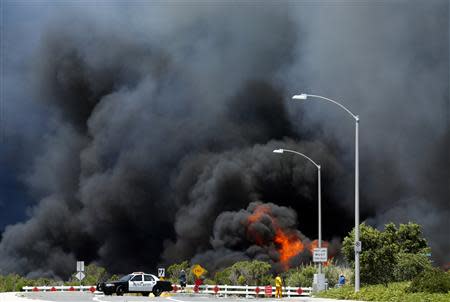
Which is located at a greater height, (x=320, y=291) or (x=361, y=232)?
(x=361, y=232)

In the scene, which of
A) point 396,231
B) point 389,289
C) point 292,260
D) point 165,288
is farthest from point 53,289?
point 292,260

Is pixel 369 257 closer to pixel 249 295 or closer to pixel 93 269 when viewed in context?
pixel 249 295

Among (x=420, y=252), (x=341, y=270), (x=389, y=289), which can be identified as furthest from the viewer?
(x=341, y=270)

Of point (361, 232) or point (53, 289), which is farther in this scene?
point (53, 289)

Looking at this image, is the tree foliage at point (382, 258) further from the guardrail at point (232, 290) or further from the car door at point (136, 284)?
the car door at point (136, 284)

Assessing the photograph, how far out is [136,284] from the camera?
147ft

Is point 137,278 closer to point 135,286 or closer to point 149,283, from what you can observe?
point 135,286

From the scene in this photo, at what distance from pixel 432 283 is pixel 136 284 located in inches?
738

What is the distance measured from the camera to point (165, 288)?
45.7 m

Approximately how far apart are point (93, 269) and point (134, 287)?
1559 inches

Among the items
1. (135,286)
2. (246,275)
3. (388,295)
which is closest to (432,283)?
(388,295)

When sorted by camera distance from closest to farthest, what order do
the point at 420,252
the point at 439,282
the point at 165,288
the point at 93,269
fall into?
1. the point at 439,282
2. the point at 165,288
3. the point at 420,252
4. the point at 93,269

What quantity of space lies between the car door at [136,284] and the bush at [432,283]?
56.3 feet

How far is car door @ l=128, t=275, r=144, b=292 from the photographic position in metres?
44.6
